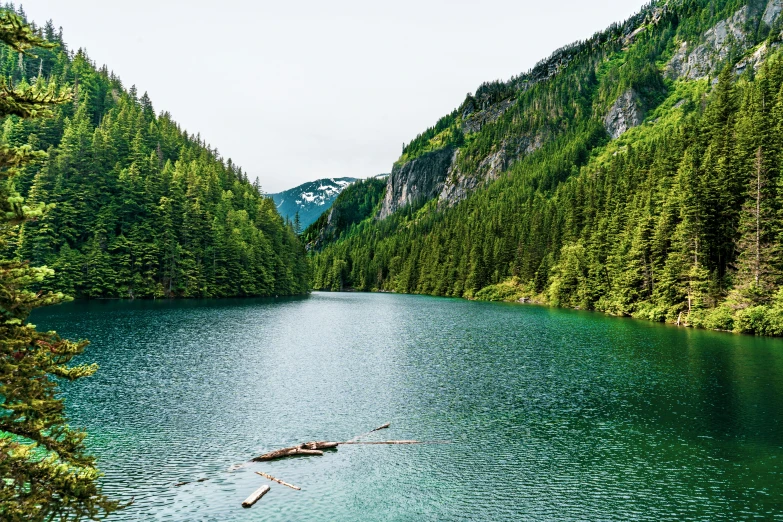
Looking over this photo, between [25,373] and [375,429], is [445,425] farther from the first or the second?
[25,373]

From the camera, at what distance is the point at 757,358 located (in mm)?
44344

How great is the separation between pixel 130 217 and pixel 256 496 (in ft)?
370

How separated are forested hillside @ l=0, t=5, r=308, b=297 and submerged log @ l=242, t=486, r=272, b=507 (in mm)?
86681

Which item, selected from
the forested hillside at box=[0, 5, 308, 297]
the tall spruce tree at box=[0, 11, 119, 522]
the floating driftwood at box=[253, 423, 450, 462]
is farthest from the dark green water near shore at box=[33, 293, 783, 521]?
the forested hillside at box=[0, 5, 308, 297]

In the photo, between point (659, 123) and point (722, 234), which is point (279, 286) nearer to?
point (722, 234)

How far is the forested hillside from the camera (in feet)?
329

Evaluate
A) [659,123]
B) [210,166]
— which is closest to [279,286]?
[210,166]

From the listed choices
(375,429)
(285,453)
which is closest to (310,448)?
(285,453)

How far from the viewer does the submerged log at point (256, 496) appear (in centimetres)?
1836

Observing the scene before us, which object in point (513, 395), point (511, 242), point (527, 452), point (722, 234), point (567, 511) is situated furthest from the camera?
point (511, 242)

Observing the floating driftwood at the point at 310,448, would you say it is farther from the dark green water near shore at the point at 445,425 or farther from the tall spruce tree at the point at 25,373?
the tall spruce tree at the point at 25,373

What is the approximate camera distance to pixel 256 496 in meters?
18.7

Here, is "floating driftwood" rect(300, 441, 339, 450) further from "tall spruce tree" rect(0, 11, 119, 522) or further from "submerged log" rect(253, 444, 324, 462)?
"tall spruce tree" rect(0, 11, 119, 522)

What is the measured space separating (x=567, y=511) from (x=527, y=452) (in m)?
5.67
